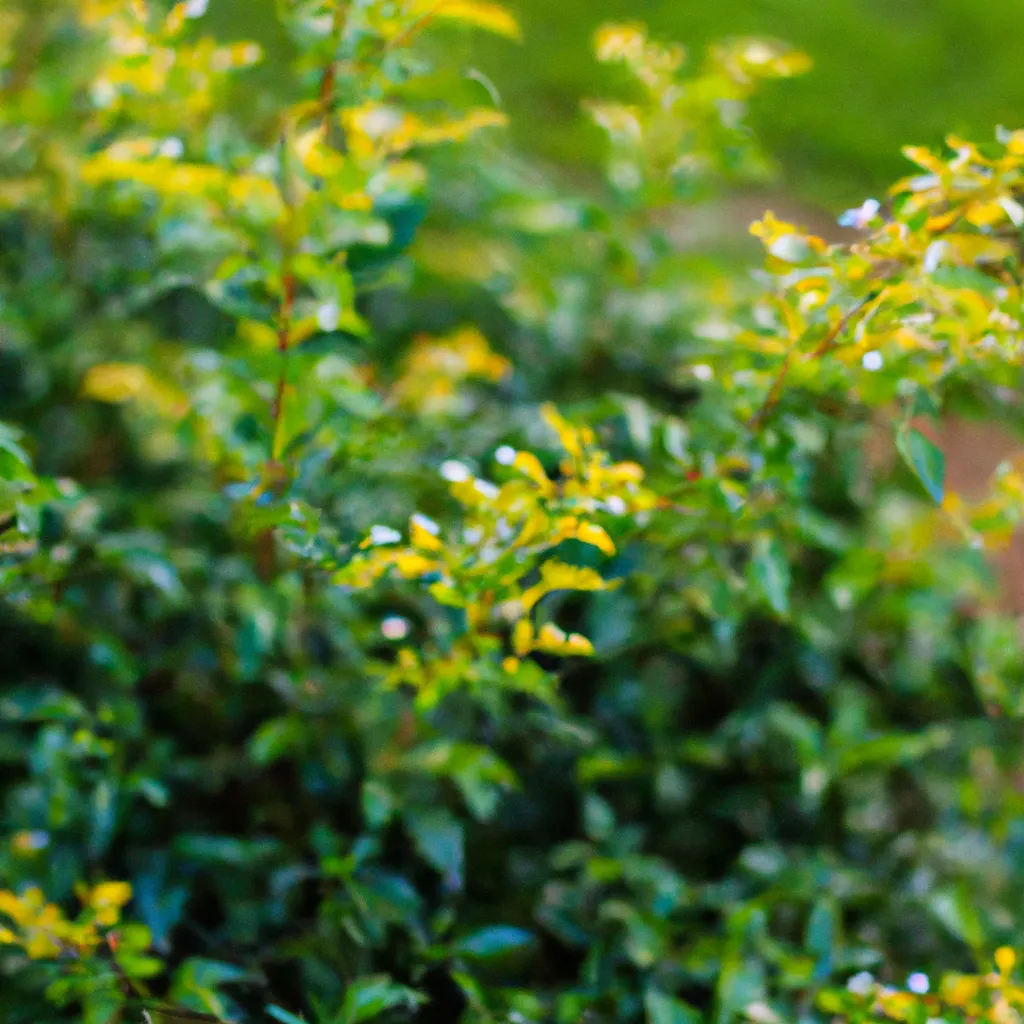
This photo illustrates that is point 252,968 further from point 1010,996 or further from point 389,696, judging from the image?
point 1010,996

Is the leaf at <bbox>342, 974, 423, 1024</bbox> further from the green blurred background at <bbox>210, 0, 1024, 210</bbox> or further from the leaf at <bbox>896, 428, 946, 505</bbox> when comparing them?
the green blurred background at <bbox>210, 0, 1024, 210</bbox>

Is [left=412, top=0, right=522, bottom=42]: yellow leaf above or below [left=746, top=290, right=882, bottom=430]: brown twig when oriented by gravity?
above

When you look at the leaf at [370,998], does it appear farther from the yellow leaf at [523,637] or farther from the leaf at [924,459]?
the leaf at [924,459]

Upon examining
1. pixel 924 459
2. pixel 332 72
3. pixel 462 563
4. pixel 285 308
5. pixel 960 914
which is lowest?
pixel 960 914

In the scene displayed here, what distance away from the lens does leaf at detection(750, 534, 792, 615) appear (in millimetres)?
1438

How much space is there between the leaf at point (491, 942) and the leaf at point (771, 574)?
583mm

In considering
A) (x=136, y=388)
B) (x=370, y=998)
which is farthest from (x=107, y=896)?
(x=136, y=388)

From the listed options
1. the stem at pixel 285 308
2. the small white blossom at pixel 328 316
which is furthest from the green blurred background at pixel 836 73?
the small white blossom at pixel 328 316

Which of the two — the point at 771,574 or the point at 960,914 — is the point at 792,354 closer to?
the point at 771,574

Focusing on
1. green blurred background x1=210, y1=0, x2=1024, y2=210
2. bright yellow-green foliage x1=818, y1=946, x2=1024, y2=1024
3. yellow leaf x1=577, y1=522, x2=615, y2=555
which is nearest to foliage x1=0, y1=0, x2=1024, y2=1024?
yellow leaf x1=577, y1=522, x2=615, y2=555

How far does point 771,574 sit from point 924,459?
0.95 feet

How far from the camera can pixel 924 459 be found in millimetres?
1254

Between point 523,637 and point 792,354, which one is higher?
point 792,354

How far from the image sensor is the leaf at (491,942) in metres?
1.48
